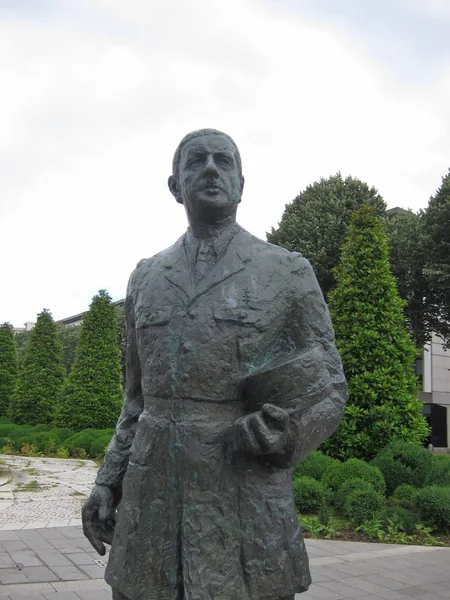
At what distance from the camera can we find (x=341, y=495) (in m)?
8.51

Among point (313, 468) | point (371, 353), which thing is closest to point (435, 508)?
point (313, 468)

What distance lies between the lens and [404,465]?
9195 mm

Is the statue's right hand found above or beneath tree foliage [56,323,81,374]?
beneath

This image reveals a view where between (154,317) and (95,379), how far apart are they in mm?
15966

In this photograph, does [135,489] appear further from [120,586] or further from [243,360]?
[243,360]

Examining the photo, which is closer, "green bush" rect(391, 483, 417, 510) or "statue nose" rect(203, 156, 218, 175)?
"statue nose" rect(203, 156, 218, 175)

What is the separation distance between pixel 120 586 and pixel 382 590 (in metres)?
4.35

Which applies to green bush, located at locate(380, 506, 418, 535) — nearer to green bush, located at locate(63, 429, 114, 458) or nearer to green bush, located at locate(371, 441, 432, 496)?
green bush, located at locate(371, 441, 432, 496)

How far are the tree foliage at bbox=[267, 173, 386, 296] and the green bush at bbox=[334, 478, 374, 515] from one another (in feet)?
36.8

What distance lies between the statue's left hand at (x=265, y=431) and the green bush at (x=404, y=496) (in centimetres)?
711

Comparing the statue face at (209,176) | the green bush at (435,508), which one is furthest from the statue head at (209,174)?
the green bush at (435,508)

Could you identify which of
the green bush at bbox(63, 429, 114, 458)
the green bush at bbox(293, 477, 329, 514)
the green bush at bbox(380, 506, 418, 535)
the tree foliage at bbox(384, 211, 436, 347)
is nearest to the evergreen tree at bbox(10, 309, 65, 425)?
the green bush at bbox(63, 429, 114, 458)

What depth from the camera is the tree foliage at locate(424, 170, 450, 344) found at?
742 inches

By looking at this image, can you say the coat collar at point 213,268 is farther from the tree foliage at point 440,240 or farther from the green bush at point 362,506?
the tree foliage at point 440,240
